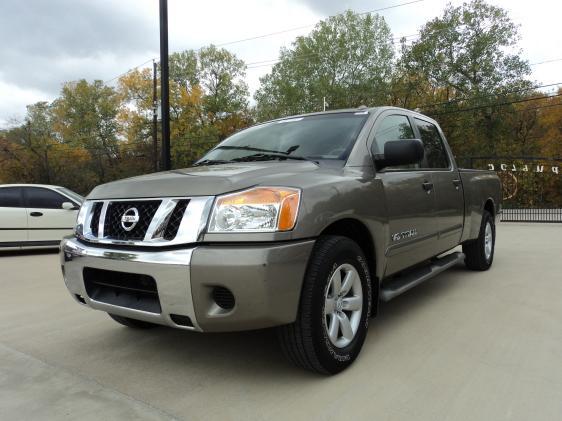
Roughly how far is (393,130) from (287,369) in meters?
2.18

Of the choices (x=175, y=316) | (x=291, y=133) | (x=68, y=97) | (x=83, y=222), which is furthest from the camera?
(x=68, y=97)

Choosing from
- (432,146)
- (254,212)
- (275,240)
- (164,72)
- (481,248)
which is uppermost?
(164,72)

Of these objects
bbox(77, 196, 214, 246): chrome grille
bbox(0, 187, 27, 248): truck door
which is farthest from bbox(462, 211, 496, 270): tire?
bbox(0, 187, 27, 248): truck door

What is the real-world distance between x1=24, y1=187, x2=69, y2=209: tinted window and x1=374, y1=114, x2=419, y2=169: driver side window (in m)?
7.48

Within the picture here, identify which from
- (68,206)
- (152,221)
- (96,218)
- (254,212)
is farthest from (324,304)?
(68,206)

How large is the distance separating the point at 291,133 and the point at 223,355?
5.91 feet

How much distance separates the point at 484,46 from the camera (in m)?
31.0

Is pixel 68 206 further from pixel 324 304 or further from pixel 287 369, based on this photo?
pixel 324 304

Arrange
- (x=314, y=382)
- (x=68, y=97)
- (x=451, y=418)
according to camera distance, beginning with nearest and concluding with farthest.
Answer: (x=451, y=418)
(x=314, y=382)
(x=68, y=97)

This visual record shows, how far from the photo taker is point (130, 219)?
2.63 m

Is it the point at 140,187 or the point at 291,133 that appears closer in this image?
the point at 140,187

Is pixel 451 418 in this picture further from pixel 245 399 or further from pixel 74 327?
pixel 74 327

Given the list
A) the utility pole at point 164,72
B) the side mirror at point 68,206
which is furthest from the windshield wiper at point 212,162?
the side mirror at point 68,206

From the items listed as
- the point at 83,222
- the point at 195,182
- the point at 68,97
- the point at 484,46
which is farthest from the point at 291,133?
the point at 68,97
